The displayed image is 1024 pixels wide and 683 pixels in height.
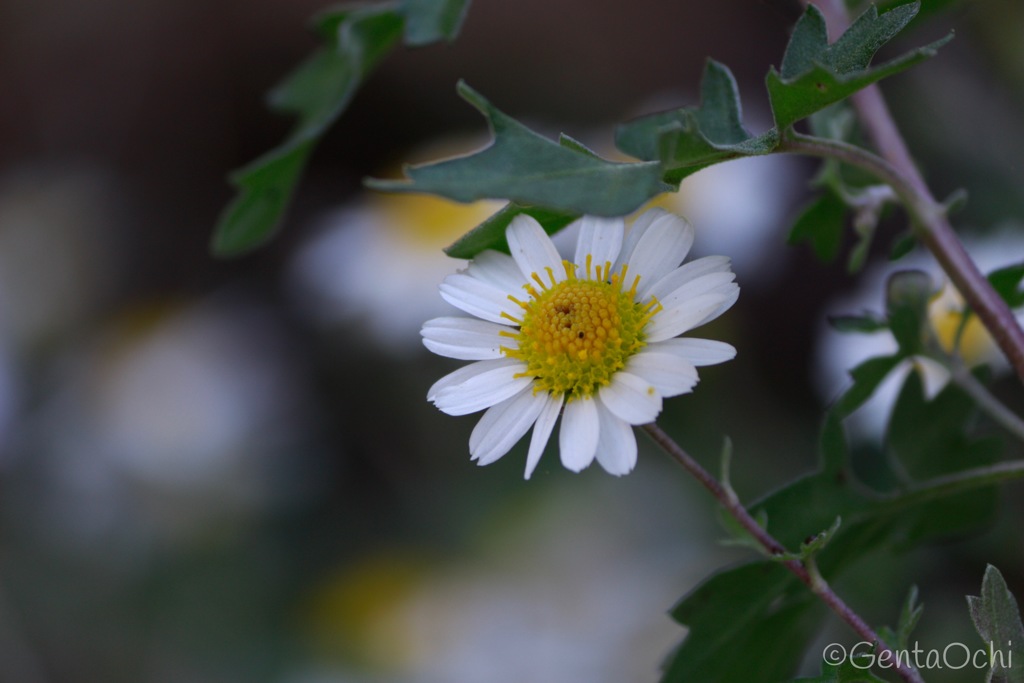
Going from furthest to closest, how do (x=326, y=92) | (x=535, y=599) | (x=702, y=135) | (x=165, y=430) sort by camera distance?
(x=165, y=430)
(x=535, y=599)
(x=326, y=92)
(x=702, y=135)

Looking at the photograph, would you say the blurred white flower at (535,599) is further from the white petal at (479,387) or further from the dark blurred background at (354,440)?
the white petal at (479,387)

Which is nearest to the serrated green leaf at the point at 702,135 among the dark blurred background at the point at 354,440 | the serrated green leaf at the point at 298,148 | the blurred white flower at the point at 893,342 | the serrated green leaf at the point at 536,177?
the serrated green leaf at the point at 536,177

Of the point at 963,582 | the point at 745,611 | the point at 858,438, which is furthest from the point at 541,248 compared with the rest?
the point at 963,582

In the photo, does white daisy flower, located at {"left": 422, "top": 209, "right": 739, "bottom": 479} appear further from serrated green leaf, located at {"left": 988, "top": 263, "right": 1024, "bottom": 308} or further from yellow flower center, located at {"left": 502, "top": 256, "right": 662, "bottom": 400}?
serrated green leaf, located at {"left": 988, "top": 263, "right": 1024, "bottom": 308}

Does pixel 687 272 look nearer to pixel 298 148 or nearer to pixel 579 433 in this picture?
pixel 579 433

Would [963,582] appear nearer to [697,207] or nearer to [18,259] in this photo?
[697,207]

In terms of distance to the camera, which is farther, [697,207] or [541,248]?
[697,207]

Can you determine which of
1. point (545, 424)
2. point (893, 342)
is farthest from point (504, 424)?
point (893, 342)
